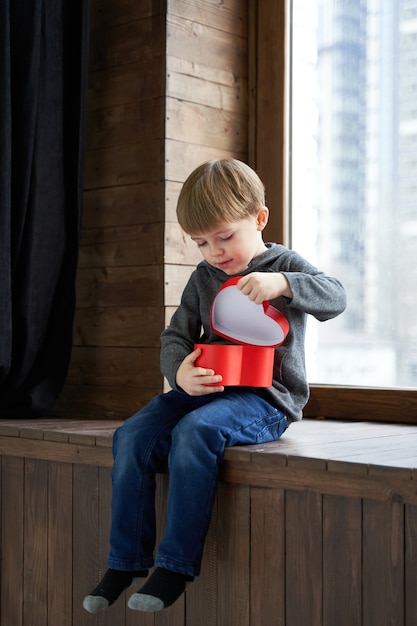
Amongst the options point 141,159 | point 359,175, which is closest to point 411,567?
point 359,175

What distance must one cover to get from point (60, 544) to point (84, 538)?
0.09m

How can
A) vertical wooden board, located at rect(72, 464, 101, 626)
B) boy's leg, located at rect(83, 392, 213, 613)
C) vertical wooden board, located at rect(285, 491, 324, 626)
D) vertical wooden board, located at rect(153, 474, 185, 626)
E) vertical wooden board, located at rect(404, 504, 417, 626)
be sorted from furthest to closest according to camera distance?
vertical wooden board, located at rect(72, 464, 101, 626) → vertical wooden board, located at rect(153, 474, 185, 626) → boy's leg, located at rect(83, 392, 213, 613) → vertical wooden board, located at rect(285, 491, 324, 626) → vertical wooden board, located at rect(404, 504, 417, 626)

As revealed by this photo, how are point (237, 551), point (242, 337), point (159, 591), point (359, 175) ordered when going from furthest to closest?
point (359, 175), point (242, 337), point (237, 551), point (159, 591)

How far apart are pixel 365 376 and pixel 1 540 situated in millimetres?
957

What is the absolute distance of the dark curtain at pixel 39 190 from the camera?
2258mm

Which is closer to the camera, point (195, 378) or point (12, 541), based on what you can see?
point (195, 378)

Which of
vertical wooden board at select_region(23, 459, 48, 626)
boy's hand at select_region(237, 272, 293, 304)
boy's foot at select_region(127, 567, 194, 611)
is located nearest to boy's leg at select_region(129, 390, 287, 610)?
boy's foot at select_region(127, 567, 194, 611)

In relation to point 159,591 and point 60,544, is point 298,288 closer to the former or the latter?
point 159,591

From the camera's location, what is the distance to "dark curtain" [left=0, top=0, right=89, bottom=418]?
2258 millimetres

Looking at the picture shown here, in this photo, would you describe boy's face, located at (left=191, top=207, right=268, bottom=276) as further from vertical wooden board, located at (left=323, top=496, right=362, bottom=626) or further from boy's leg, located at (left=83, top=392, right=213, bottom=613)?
vertical wooden board, located at (left=323, top=496, right=362, bottom=626)

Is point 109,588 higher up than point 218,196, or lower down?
lower down

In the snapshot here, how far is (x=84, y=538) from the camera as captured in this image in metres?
1.94

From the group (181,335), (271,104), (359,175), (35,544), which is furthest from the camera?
(271,104)

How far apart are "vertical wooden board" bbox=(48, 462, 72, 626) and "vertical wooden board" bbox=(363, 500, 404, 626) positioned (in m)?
0.74
